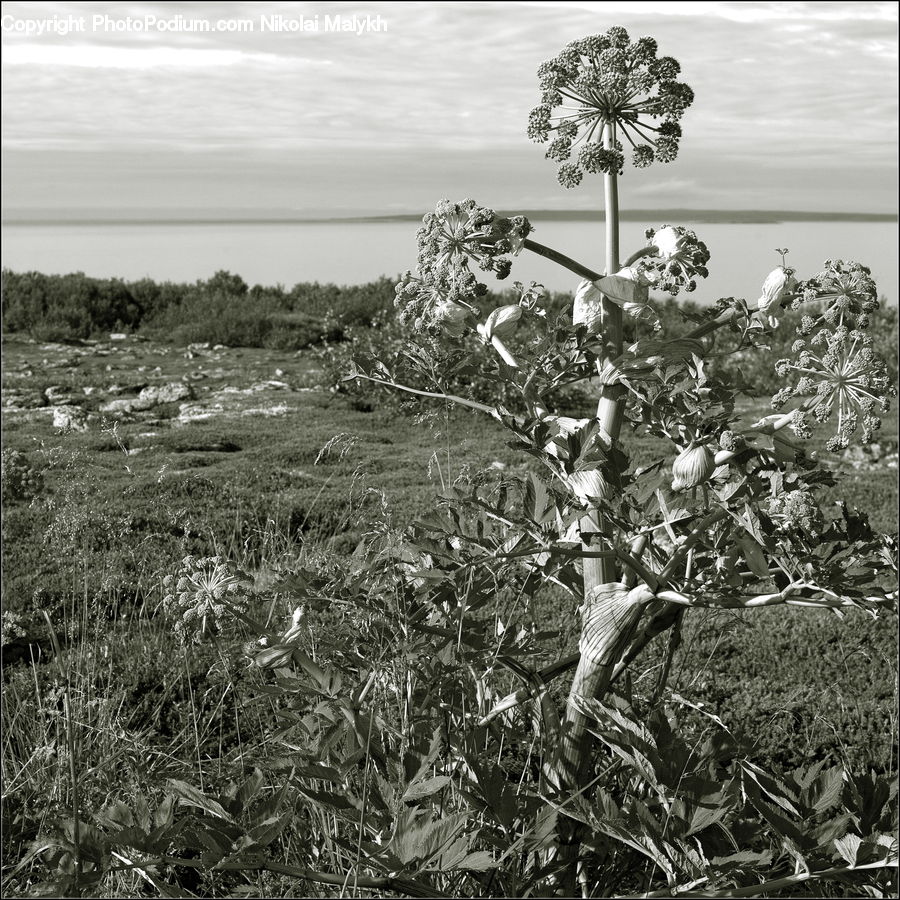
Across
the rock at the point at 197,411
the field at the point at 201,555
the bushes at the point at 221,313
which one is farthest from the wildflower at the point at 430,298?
the bushes at the point at 221,313

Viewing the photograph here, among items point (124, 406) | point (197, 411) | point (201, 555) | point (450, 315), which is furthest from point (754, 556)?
point (124, 406)

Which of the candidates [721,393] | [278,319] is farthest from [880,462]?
[278,319]

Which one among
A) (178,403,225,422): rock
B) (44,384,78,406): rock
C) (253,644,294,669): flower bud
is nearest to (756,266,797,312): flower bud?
(253,644,294,669): flower bud

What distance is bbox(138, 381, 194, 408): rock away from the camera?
10695 millimetres

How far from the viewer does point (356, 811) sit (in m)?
1.89

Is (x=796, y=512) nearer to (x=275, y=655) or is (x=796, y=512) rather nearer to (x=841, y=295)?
(x=841, y=295)

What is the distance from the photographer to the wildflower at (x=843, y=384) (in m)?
1.79

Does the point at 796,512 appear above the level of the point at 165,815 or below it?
above

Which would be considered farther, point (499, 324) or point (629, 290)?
point (499, 324)

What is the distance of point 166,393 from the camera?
10875 mm

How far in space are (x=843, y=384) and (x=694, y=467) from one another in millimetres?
332

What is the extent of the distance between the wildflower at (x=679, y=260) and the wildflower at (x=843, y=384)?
253 millimetres

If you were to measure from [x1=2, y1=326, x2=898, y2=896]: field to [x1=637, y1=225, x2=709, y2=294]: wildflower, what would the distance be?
2.21 ft

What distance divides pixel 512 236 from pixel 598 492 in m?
0.60
